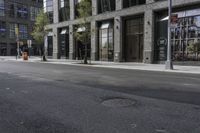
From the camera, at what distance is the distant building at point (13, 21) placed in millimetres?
76875

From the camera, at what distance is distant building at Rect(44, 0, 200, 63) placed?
998 inches

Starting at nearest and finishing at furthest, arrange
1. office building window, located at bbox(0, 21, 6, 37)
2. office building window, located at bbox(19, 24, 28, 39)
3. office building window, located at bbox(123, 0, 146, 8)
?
office building window, located at bbox(123, 0, 146, 8)
office building window, located at bbox(0, 21, 6, 37)
office building window, located at bbox(19, 24, 28, 39)

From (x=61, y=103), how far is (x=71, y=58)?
107ft

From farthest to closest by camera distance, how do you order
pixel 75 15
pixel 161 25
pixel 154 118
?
1. pixel 75 15
2. pixel 161 25
3. pixel 154 118

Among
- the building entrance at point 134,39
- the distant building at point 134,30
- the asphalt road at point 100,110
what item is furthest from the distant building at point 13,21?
the asphalt road at point 100,110

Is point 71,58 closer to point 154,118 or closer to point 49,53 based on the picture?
point 49,53

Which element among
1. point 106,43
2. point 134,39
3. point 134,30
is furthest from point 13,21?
point 134,39

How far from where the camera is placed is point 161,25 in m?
27.8

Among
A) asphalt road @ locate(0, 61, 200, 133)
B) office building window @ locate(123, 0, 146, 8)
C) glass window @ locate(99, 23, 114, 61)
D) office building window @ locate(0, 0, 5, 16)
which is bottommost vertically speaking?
asphalt road @ locate(0, 61, 200, 133)

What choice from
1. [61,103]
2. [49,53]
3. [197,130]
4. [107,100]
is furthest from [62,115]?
[49,53]

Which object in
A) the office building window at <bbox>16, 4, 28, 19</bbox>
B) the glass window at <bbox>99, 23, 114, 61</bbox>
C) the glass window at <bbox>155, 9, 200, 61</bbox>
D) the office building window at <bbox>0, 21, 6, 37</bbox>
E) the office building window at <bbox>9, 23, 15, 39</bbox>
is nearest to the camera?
the glass window at <bbox>155, 9, 200, 61</bbox>

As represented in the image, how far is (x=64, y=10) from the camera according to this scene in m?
42.6

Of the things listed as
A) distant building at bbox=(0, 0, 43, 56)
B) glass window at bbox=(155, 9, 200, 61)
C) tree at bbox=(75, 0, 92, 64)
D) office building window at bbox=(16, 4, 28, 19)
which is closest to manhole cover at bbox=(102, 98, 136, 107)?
glass window at bbox=(155, 9, 200, 61)

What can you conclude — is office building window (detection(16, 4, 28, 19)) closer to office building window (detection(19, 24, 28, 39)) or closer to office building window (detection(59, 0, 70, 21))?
office building window (detection(19, 24, 28, 39))
